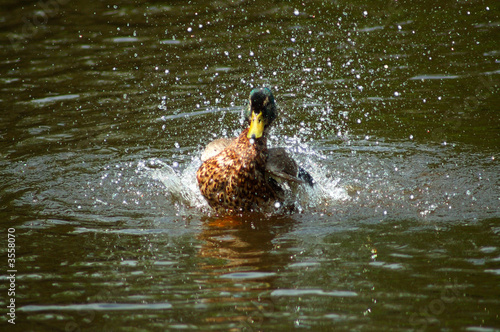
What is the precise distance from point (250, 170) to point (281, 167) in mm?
331

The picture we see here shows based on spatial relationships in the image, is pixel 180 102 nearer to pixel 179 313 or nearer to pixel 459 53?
pixel 459 53

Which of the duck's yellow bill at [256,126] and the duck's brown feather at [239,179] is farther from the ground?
the duck's yellow bill at [256,126]

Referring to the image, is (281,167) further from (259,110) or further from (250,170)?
(259,110)

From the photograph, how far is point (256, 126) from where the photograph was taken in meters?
5.96

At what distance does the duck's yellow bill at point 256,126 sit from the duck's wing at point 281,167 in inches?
10.6

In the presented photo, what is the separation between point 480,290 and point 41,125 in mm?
5980

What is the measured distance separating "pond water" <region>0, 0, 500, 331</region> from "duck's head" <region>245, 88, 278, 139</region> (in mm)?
792

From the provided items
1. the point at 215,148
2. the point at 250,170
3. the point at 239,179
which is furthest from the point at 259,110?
the point at 215,148

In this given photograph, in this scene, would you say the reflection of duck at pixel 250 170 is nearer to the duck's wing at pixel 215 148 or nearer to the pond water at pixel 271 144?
the pond water at pixel 271 144

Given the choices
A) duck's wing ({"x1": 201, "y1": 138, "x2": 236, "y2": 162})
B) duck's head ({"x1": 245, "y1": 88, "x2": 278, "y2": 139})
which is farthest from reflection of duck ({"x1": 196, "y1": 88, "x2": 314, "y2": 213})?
duck's wing ({"x1": 201, "y1": 138, "x2": 236, "y2": 162})

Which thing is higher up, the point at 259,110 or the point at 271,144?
the point at 259,110

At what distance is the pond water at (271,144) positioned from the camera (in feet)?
13.9

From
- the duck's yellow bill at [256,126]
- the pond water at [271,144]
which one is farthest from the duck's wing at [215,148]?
the duck's yellow bill at [256,126]

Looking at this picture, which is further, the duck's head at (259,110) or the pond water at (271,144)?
the duck's head at (259,110)
